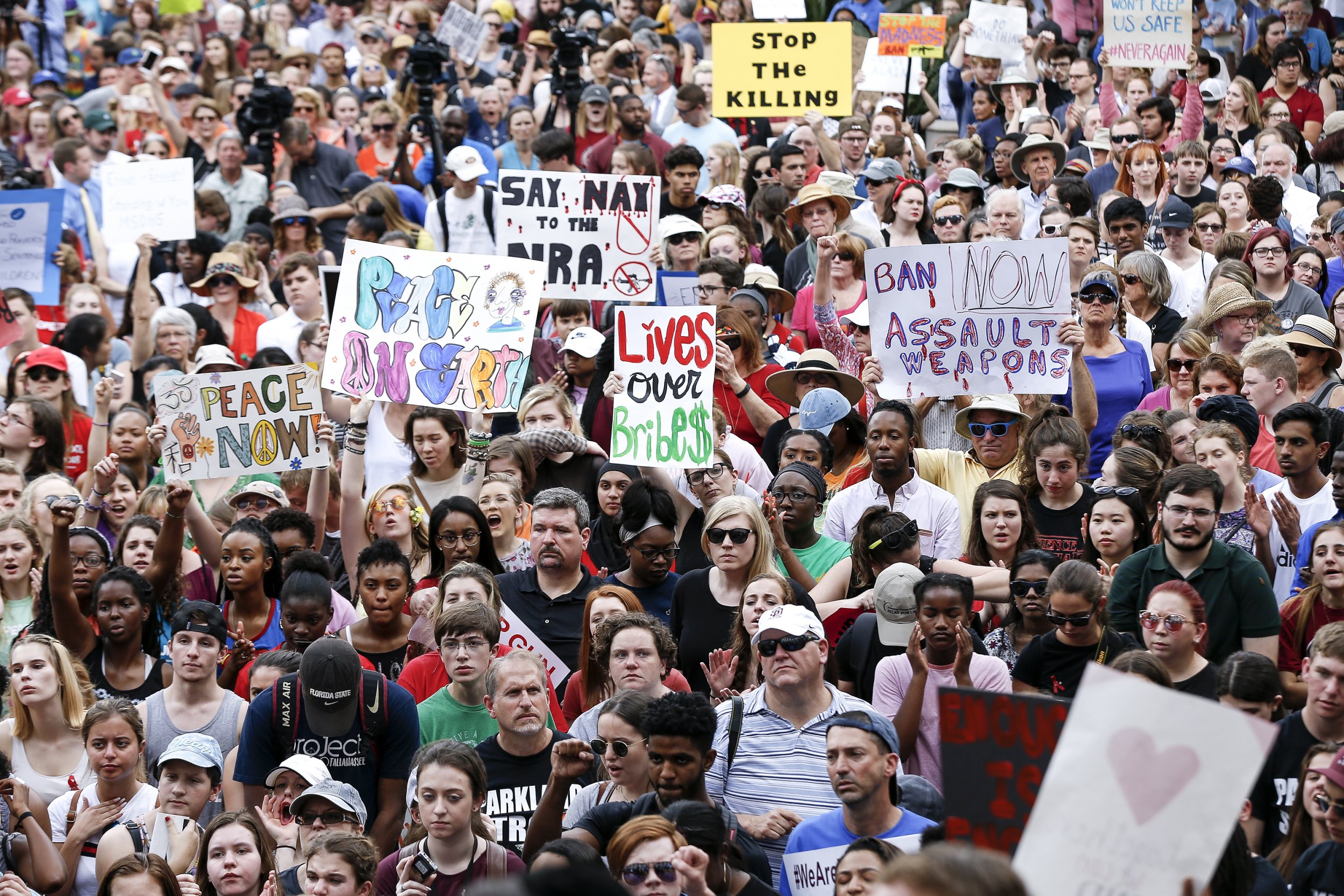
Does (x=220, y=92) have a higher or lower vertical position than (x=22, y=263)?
higher

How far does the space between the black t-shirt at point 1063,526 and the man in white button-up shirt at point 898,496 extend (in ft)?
1.16

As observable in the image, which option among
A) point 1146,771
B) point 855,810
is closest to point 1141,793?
point 1146,771

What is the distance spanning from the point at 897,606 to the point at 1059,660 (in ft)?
2.02

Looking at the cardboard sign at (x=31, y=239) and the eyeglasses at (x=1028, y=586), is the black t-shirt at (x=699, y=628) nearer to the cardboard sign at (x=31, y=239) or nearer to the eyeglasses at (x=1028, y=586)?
the eyeglasses at (x=1028, y=586)

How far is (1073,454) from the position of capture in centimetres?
793

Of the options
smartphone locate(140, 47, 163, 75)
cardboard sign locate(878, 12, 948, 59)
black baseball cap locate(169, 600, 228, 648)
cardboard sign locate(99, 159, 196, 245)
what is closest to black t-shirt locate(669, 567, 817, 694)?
black baseball cap locate(169, 600, 228, 648)

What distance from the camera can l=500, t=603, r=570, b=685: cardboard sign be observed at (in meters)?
7.56

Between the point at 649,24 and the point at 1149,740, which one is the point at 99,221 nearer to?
the point at 649,24

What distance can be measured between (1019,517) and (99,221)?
9750mm

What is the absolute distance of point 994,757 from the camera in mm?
→ 4121

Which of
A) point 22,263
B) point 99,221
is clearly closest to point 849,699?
point 22,263

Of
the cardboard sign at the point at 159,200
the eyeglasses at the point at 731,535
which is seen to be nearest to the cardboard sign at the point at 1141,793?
the eyeglasses at the point at 731,535

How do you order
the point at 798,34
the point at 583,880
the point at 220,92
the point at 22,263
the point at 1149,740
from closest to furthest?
the point at 583,880
the point at 1149,740
the point at 22,263
the point at 798,34
the point at 220,92

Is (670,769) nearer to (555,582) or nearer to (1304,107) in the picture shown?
(555,582)
